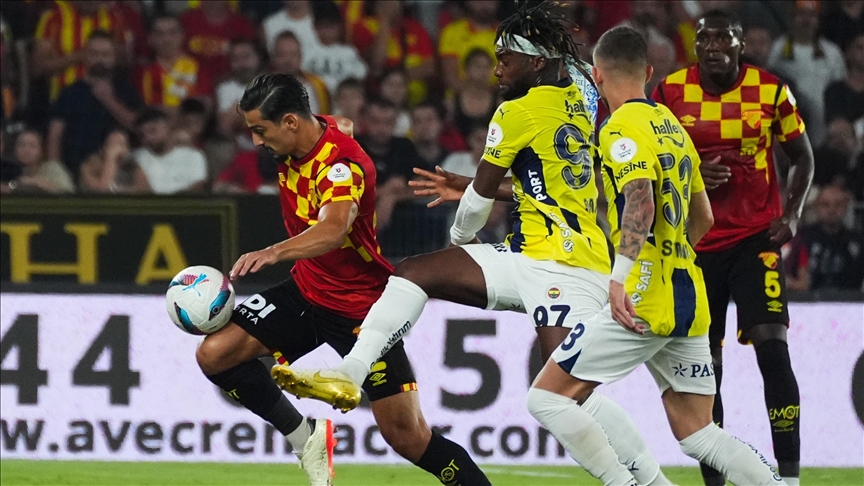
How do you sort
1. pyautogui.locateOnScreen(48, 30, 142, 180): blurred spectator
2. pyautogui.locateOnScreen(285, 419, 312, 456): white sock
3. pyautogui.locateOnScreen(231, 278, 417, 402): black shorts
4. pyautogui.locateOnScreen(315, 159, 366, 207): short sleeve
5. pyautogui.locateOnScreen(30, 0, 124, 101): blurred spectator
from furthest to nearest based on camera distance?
pyautogui.locateOnScreen(30, 0, 124, 101): blurred spectator → pyautogui.locateOnScreen(48, 30, 142, 180): blurred spectator → pyautogui.locateOnScreen(285, 419, 312, 456): white sock → pyautogui.locateOnScreen(231, 278, 417, 402): black shorts → pyautogui.locateOnScreen(315, 159, 366, 207): short sleeve

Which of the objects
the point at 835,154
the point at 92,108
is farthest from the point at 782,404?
the point at 92,108

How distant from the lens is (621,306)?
17.3ft

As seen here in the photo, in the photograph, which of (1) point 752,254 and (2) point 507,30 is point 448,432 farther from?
(2) point 507,30

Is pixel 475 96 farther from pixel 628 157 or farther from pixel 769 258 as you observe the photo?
pixel 628 157

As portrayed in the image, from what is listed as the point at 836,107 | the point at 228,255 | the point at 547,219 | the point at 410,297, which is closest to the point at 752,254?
the point at 547,219

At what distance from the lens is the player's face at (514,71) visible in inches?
233

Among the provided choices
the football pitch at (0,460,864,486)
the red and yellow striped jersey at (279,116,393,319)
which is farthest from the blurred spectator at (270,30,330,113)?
the red and yellow striped jersey at (279,116,393,319)

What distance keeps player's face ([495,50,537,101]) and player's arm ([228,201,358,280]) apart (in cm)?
81

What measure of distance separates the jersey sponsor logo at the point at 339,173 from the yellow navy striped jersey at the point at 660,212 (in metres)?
1.17

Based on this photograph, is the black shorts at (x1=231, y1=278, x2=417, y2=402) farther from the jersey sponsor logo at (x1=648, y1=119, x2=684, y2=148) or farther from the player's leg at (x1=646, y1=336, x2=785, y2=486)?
the jersey sponsor logo at (x1=648, y1=119, x2=684, y2=148)

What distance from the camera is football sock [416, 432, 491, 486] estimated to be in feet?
20.3

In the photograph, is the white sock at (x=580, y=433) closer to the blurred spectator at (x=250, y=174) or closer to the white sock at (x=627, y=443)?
the white sock at (x=627, y=443)

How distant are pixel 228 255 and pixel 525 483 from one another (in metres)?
2.82

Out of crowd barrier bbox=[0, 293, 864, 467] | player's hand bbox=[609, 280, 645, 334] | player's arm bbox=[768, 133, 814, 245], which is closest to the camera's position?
player's hand bbox=[609, 280, 645, 334]
